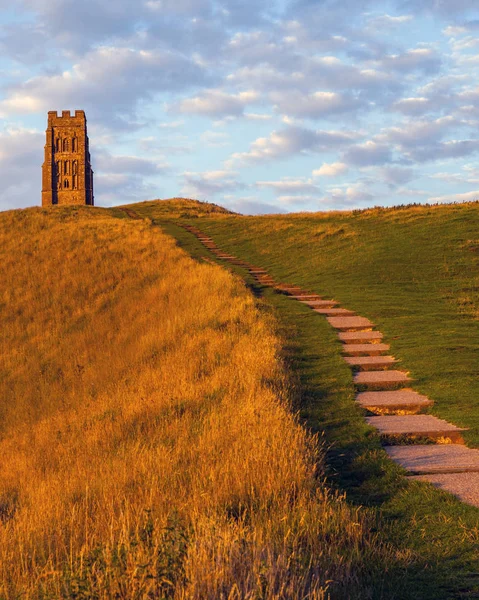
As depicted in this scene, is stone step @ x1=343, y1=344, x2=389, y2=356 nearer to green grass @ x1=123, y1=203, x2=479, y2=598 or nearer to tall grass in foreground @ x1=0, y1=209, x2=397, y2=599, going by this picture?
green grass @ x1=123, y1=203, x2=479, y2=598

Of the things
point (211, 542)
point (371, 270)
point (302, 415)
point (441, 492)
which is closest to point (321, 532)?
point (211, 542)

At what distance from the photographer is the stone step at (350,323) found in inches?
561

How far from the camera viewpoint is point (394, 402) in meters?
8.57

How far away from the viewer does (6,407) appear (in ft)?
46.8

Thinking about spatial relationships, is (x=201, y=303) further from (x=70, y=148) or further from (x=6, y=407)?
(x=70, y=148)

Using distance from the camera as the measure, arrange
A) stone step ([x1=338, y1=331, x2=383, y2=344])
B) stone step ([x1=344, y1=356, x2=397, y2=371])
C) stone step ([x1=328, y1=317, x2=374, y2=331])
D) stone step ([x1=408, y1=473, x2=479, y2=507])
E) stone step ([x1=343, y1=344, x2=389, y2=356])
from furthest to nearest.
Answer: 1. stone step ([x1=328, y1=317, x2=374, y2=331])
2. stone step ([x1=338, y1=331, x2=383, y2=344])
3. stone step ([x1=343, y1=344, x2=389, y2=356])
4. stone step ([x1=344, y1=356, x2=397, y2=371])
5. stone step ([x1=408, y1=473, x2=479, y2=507])

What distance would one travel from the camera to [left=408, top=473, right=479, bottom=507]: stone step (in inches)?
212

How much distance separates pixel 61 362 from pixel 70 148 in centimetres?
10959

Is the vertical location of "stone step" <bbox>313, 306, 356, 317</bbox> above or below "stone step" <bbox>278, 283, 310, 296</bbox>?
below

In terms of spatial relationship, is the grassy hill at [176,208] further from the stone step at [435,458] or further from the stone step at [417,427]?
the stone step at [435,458]

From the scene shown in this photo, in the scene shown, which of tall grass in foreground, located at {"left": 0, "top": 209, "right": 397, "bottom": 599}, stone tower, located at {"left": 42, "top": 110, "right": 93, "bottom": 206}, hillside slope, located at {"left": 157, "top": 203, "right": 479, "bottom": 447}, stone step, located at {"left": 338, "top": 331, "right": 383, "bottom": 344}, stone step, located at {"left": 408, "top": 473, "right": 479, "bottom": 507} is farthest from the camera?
stone tower, located at {"left": 42, "top": 110, "right": 93, "bottom": 206}

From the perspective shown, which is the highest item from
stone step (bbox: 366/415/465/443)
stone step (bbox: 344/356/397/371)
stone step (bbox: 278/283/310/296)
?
stone step (bbox: 278/283/310/296)

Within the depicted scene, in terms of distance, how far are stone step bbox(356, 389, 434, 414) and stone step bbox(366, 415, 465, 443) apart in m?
0.33

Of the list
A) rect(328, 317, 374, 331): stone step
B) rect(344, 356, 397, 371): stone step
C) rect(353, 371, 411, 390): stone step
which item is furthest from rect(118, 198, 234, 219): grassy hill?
rect(353, 371, 411, 390): stone step
